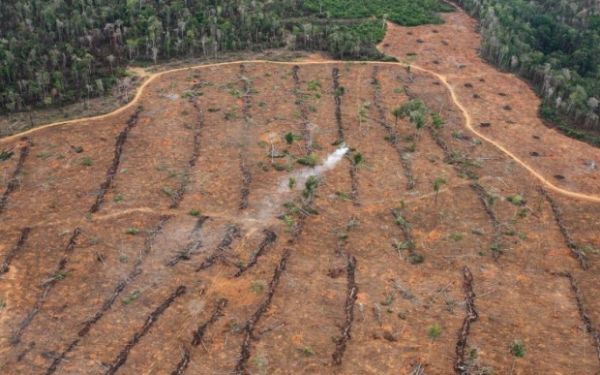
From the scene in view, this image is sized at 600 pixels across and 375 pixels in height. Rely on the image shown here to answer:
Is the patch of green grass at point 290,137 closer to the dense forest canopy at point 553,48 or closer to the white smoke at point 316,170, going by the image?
the white smoke at point 316,170

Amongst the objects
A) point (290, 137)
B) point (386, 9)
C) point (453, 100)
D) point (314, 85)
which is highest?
point (386, 9)

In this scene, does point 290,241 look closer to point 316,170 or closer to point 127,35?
point 316,170

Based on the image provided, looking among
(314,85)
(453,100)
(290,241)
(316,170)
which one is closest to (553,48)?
(453,100)

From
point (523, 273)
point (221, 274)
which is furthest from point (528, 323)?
point (221, 274)

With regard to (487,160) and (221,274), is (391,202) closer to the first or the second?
(487,160)

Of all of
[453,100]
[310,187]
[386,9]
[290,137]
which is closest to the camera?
[310,187]

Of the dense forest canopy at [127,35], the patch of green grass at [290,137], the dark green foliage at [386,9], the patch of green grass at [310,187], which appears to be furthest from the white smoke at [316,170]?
the dark green foliage at [386,9]
